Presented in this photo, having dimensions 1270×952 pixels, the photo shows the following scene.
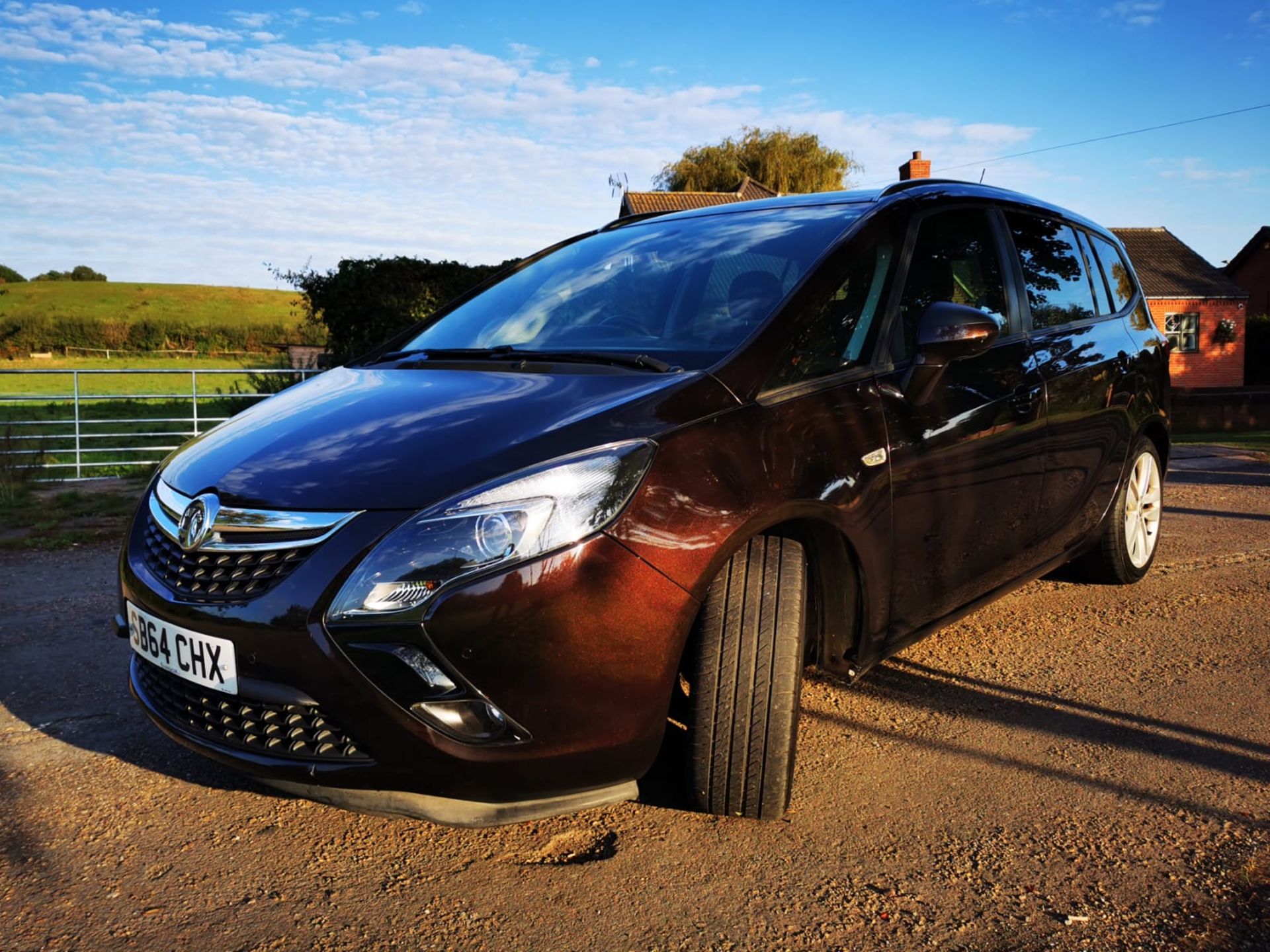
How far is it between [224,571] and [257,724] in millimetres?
347

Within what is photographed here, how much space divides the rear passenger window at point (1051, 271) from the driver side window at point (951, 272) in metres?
0.25

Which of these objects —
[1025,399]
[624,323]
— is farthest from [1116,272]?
[624,323]

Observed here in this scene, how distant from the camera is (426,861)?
2.48m

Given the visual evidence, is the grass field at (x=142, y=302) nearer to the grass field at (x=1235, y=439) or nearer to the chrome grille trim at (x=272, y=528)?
the grass field at (x=1235, y=439)

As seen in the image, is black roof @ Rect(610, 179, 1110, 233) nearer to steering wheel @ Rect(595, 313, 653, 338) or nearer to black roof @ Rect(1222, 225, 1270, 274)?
steering wheel @ Rect(595, 313, 653, 338)

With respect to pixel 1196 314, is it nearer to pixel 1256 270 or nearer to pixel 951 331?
pixel 1256 270

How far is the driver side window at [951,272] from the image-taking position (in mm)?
3172

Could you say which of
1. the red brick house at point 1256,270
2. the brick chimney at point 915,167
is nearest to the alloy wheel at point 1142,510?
the brick chimney at point 915,167

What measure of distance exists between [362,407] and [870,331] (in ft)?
4.77

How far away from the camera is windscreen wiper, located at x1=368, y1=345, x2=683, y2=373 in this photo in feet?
9.04

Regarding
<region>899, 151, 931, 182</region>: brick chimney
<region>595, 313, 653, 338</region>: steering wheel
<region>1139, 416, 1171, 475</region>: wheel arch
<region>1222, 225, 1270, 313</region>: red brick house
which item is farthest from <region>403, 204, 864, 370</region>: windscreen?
<region>1222, 225, 1270, 313</region>: red brick house

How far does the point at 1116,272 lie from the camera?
486cm

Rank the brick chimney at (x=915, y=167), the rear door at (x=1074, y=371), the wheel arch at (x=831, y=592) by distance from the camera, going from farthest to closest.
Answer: the brick chimney at (x=915, y=167) → the rear door at (x=1074, y=371) → the wheel arch at (x=831, y=592)

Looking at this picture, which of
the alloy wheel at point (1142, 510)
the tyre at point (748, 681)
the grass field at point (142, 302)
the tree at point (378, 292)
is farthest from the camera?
the grass field at point (142, 302)
